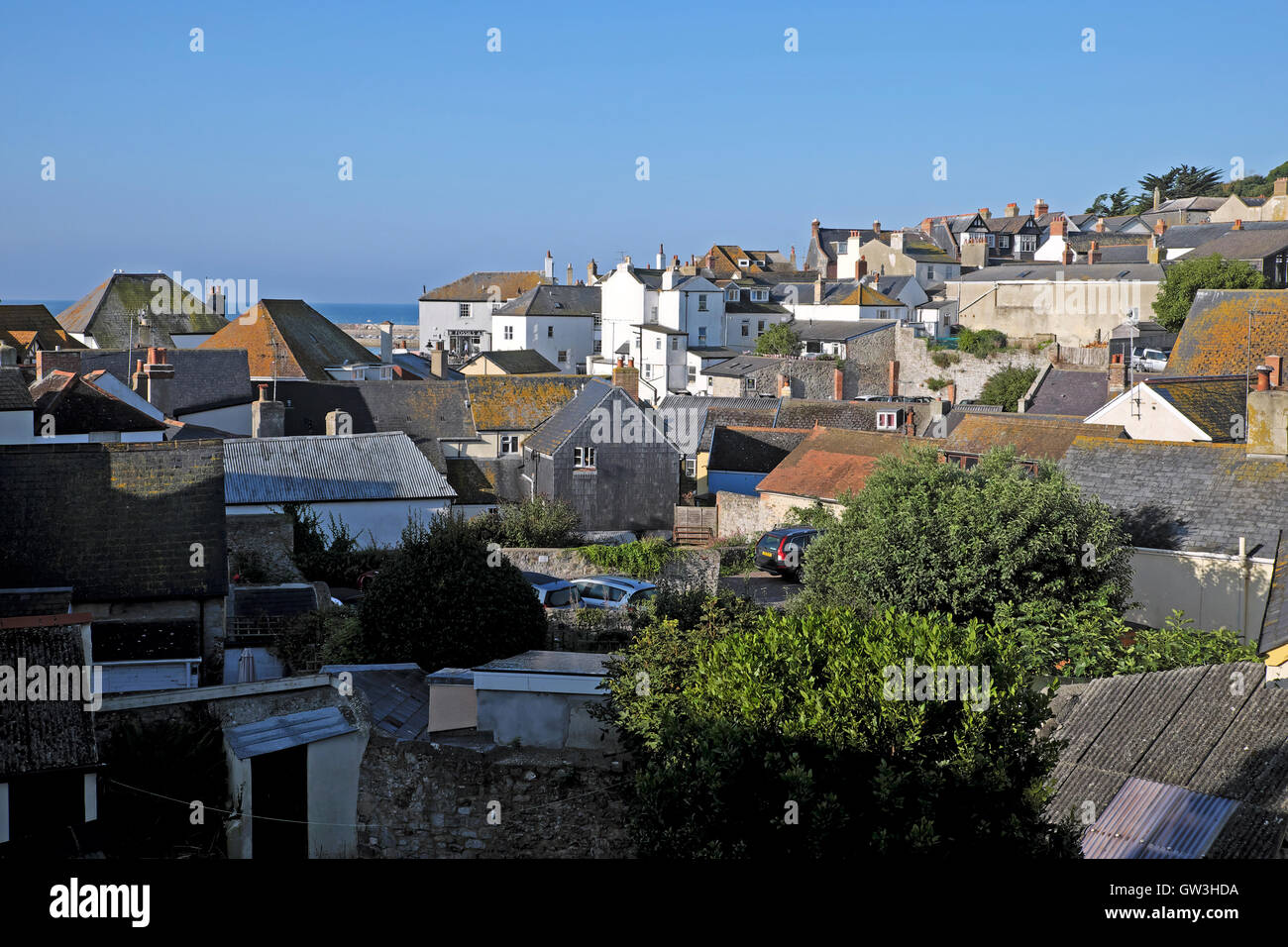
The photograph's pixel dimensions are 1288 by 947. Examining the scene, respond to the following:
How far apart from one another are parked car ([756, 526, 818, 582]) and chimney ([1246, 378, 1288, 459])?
10.5 metres

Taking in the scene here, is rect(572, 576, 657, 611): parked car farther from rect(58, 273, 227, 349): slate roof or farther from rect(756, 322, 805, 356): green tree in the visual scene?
rect(756, 322, 805, 356): green tree

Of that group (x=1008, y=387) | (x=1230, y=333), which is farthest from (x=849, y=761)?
(x=1008, y=387)

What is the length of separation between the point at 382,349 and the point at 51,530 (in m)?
54.6

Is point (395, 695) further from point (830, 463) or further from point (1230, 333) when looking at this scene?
point (1230, 333)

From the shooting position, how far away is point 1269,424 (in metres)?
25.9

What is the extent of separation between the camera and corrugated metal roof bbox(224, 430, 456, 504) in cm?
3369

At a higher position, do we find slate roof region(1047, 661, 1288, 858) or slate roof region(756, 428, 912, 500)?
slate roof region(756, 428, 912, 500)

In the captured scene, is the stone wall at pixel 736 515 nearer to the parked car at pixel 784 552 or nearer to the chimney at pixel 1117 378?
the parked car at pixel 784 552

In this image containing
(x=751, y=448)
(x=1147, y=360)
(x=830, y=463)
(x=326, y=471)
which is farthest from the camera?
(x=1147, y=360)

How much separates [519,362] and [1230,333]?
44.9m

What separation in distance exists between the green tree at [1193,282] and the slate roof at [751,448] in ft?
76.7

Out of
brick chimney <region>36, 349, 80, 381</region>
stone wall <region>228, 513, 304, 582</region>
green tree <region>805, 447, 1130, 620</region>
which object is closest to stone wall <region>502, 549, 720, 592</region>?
stone wall <region>228, 513, 304, 582</region>
